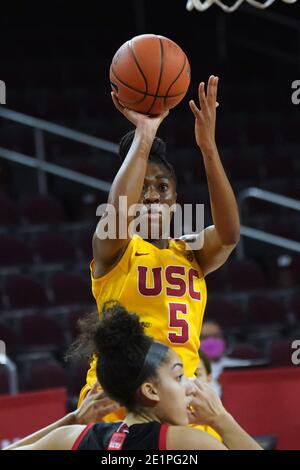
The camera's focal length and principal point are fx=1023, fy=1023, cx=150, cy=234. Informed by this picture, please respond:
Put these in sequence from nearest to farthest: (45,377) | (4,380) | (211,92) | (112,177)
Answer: (211,92) → (4,380) → (45,377) → (112,177)

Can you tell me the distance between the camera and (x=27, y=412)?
534 cm

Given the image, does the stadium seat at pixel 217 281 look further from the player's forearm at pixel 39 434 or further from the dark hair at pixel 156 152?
the player's forearm at pixel 39 434

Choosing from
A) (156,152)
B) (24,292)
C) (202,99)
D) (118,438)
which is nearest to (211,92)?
(202,99)

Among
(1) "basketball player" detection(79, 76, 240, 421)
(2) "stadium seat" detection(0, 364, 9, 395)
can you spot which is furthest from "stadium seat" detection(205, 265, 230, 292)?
(1) "basketball player" detection(79, 76, 240, 421)

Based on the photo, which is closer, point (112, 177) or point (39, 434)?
point (39, 434)

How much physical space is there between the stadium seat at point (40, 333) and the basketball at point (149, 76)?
400 cm

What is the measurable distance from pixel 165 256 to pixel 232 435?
0.92 metres

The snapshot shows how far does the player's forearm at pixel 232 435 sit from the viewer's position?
8.82 ft

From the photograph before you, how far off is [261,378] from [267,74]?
21.3ft

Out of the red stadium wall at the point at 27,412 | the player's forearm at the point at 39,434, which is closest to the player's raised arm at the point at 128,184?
the player's forearm at the point at 39,434

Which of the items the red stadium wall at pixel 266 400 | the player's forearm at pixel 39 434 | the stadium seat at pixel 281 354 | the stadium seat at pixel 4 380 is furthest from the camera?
the stadium seat at pixel 281 354

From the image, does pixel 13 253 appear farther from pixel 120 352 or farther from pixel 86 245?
pixel 120 352
